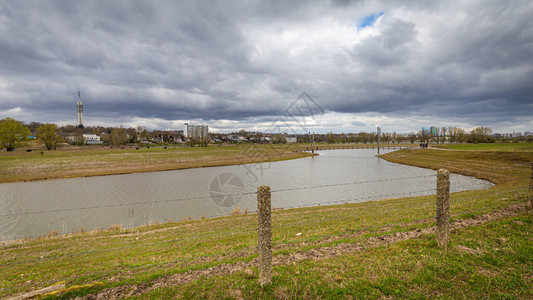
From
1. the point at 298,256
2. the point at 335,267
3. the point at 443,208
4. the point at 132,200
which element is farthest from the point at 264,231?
the point at 132,200

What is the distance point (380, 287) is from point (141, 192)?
3023cm

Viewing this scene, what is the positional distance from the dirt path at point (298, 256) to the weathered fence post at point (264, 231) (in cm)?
62

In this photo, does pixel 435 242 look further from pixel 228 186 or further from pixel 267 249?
pixel 228 186

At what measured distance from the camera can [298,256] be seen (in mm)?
6090

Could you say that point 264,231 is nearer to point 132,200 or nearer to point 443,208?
point 443,208

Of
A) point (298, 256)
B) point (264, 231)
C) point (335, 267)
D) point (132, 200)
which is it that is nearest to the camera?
point (264, 231)

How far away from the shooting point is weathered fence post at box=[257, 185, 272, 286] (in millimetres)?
4410

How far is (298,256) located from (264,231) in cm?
219

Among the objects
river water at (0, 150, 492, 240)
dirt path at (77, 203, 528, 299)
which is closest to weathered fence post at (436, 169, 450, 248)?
dirt path at (77, 203, 528, 299)

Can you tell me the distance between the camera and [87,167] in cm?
4888

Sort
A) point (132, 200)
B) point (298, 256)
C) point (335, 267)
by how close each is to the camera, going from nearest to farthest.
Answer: point (335, 267), point (298, 256), point (132, 200)

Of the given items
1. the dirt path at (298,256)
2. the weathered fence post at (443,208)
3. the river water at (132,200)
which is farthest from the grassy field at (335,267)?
the river water at (132,200)

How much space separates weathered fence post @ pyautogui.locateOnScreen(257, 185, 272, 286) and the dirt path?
62 centimetres

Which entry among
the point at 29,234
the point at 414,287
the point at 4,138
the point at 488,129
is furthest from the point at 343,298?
the point at 488,129
